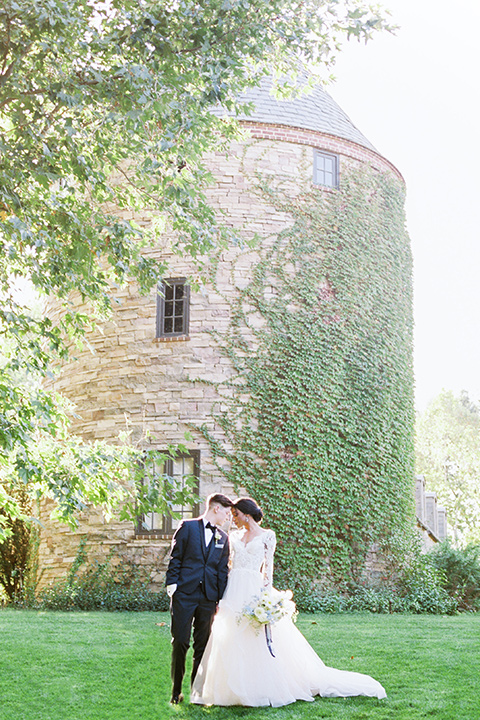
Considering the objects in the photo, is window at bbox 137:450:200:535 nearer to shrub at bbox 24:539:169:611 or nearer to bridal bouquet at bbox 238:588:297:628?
shrub at bbox 24:539:169:611

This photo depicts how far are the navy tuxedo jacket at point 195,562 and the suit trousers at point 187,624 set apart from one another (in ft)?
0.19

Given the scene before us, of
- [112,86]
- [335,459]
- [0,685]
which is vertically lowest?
[0,685]

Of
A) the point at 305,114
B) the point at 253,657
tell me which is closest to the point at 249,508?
the point at 253,657

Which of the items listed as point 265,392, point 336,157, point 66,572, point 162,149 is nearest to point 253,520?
point 162,149

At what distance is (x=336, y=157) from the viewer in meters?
16.5

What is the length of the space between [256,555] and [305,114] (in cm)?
1166

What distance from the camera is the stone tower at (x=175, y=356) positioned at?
47.0 feet

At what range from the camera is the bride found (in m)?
6.54

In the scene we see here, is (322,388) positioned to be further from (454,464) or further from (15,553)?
(454,464)

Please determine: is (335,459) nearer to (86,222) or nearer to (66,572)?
(66,572)

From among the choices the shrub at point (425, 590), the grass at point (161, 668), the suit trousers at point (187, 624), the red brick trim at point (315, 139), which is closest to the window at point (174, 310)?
the red brick trim at point (315, 139)

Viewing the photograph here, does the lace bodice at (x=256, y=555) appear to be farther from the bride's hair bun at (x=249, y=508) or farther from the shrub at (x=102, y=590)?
the shrub at (x=102, y=590)

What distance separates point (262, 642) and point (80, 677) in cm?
206

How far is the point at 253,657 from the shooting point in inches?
262
